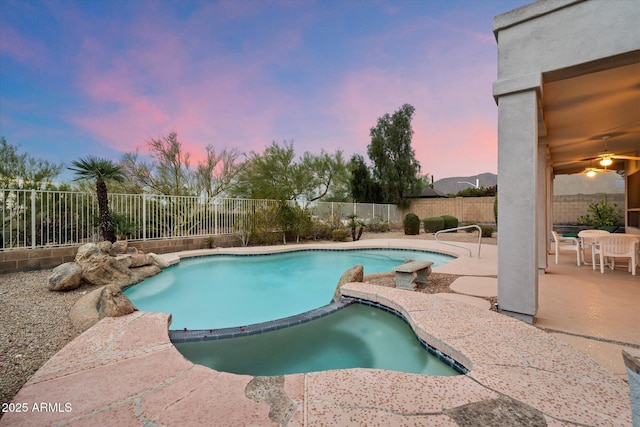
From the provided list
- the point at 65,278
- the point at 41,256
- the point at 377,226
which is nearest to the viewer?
the point at 65,278

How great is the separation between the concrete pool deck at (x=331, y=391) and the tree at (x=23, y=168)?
10.1 m

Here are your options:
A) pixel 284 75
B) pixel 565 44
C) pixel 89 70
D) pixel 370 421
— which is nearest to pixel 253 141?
pixel 284 75

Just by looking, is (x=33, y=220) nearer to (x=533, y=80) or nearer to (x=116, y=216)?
(x=116, y=216)

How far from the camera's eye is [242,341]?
2.99 m

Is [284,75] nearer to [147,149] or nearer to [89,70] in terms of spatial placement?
[89,70]

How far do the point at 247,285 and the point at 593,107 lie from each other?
6.99 meters

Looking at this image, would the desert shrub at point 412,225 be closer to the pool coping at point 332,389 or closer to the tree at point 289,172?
the tree at point 289,172

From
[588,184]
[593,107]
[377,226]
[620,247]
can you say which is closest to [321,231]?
[377,226]

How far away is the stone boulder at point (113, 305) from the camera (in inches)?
121

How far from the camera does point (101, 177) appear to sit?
7.41 metres

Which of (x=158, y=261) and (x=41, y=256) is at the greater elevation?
(x=41, y=256)

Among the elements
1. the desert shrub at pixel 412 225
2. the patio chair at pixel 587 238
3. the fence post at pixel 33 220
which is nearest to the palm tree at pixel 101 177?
the fence post at pixel 33 220

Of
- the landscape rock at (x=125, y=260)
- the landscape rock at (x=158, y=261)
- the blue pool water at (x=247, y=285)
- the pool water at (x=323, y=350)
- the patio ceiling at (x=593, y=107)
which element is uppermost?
the patio ceiling at (x=593, y=107)

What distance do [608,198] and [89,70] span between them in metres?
21.7
